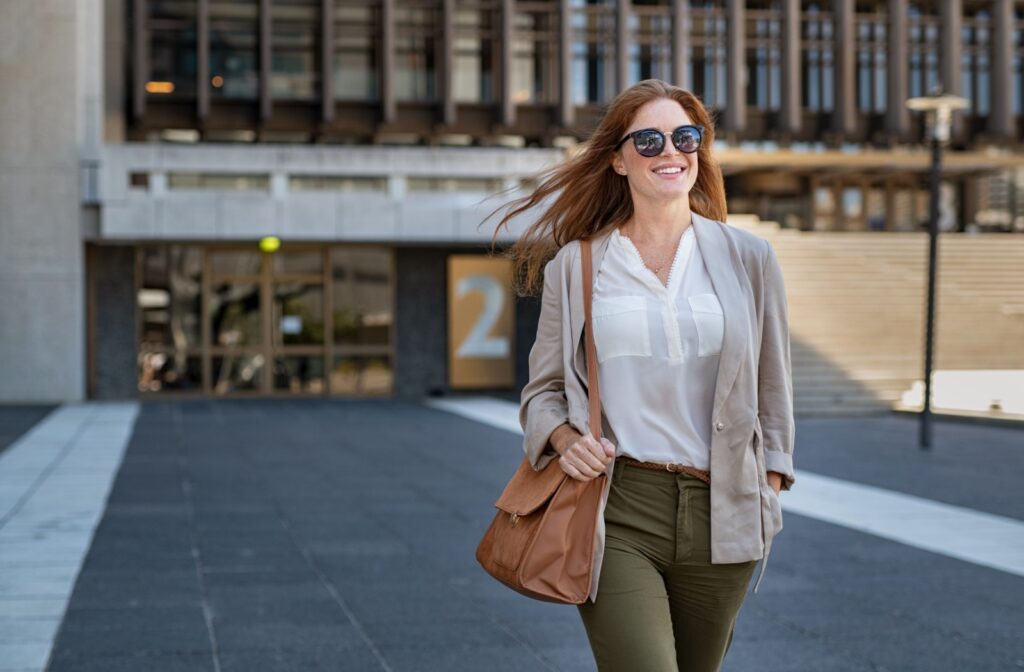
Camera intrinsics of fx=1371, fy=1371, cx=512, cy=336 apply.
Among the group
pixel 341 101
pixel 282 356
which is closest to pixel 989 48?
pixel 341 101

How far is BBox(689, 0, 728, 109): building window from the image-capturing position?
33.7 m

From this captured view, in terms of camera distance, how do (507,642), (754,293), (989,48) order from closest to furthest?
1. (754,293)
2. (507,642)
3. (989,48)

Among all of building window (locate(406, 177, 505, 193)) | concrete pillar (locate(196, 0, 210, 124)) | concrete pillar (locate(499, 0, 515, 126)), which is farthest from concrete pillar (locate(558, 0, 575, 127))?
concrete pillar (locate(196, 0, 210, 124))

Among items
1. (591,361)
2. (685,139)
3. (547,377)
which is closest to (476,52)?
(685,139)

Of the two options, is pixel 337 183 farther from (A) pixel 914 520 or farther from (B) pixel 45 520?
(A) pixel 914 520

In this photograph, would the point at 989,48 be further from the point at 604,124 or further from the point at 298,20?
the point at 604,124

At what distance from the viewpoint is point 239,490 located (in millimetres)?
11812

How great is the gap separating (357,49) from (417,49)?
1.35 meters

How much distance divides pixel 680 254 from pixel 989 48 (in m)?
36.3

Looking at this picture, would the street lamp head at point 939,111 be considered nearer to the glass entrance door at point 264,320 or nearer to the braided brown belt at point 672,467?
the braided brown belt at point 672,467

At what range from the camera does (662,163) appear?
3.29 metres

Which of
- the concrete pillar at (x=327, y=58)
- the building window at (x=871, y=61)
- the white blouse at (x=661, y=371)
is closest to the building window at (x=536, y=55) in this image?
the concrete pillar at (x=327, y=58)

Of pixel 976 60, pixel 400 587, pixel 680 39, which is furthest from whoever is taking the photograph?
pixel 976 60

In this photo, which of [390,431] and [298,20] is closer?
[390,431]
